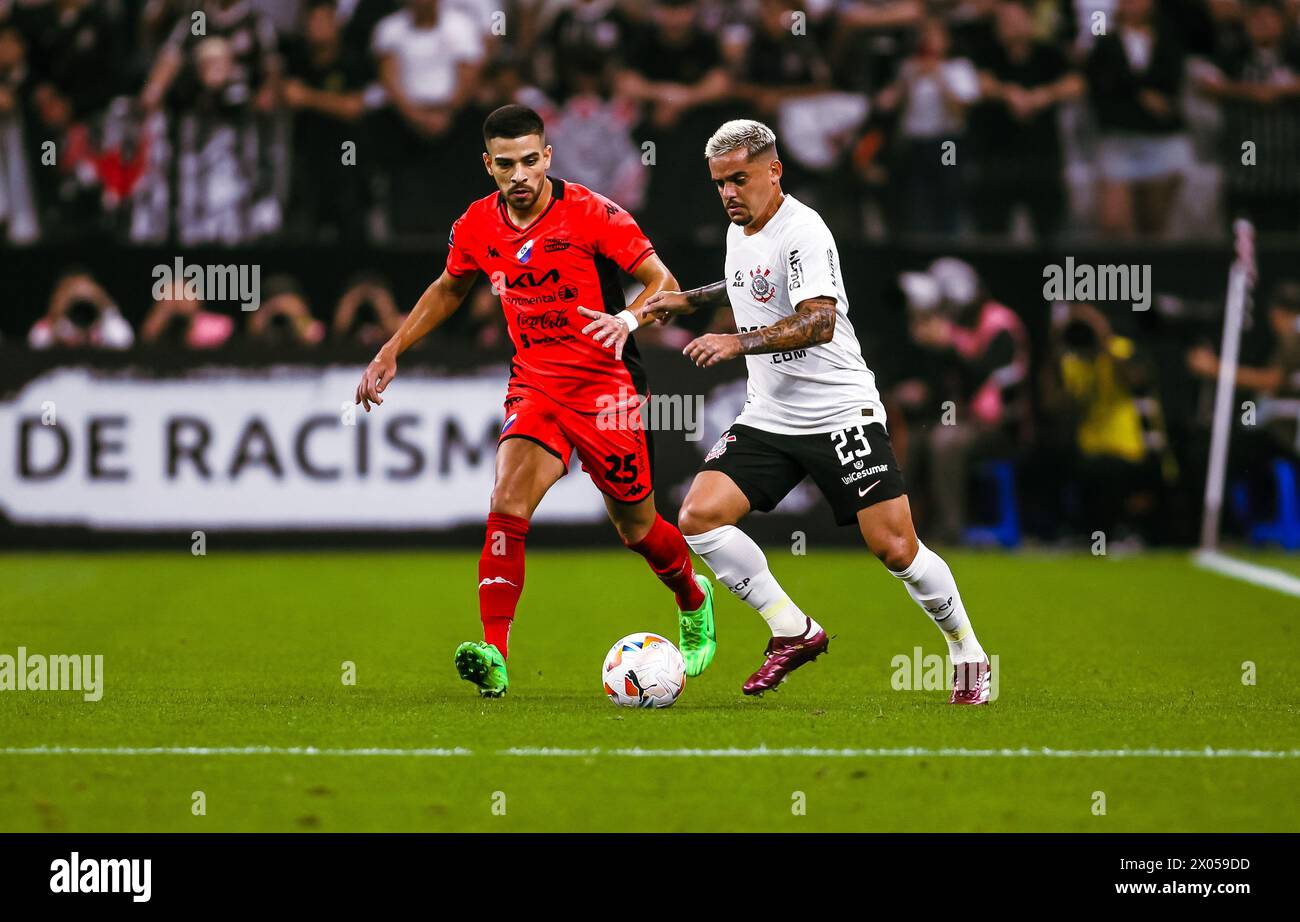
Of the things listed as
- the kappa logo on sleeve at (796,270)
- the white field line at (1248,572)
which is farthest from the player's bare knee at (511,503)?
the white field line at (1248,572)

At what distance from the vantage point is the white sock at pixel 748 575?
26.9 feet

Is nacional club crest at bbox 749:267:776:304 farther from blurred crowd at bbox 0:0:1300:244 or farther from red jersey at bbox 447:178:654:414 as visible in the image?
blurred crowd at bbox 0:0:1300:244

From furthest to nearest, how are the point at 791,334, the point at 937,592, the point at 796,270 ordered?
the point at 937,592 → the point at 796,270 → the point at 791,334

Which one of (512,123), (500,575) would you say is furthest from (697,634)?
(512,123)

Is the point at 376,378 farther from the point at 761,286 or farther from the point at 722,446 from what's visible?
the point at 761,286

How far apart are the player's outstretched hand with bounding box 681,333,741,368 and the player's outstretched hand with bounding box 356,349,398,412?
→ 1635 mm

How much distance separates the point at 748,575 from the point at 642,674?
2.31ft

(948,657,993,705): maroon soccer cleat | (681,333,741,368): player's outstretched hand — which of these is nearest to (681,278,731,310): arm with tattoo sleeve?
(681,333,741,368): player's outstretched hand

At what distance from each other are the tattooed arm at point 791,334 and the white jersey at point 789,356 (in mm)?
222

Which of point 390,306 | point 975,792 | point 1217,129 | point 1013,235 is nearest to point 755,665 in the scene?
point 975,792

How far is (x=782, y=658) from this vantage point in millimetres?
8375

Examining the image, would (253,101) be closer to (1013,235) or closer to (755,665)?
(1013,235)

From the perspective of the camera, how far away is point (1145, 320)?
17828 millimetres

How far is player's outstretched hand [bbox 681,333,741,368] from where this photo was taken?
284 inches
